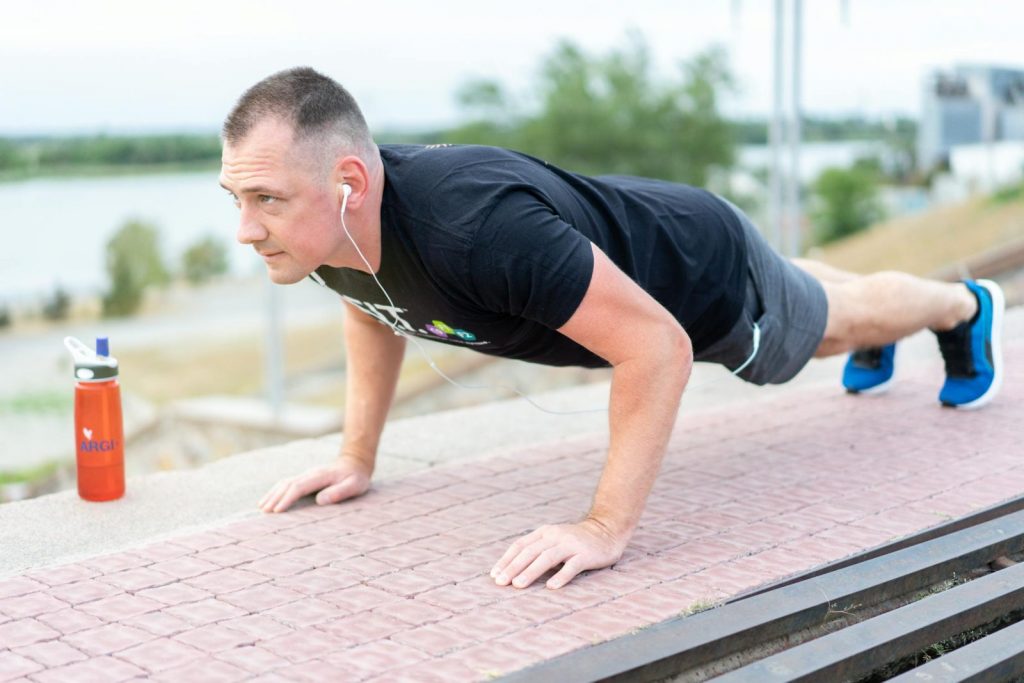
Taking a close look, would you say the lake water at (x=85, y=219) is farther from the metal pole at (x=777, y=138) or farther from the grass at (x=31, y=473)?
the metal pole at (x=777, y=138)

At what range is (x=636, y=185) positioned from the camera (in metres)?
3.26

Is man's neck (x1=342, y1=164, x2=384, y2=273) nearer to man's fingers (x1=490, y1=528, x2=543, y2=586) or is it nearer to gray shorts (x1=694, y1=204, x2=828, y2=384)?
man's fingers (x1=490, y1=528, x2=543, y2=586)

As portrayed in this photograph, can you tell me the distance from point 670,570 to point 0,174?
640 inches

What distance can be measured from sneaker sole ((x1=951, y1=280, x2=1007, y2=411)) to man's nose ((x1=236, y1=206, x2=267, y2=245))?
2.67 m

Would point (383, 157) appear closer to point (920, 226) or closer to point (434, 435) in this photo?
point (434, 435)

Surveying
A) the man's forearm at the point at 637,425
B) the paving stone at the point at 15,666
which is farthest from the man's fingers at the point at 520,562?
the paving stone at the point at 15,666

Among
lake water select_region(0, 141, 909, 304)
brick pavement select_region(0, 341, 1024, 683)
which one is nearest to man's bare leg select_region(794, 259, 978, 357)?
brick pavement select_region(0, 341, 1024, 683)

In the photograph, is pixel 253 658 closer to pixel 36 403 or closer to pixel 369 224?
pixel 369 224

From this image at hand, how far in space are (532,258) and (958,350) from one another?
2.28 metres

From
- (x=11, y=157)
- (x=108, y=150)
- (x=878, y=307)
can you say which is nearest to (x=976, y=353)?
(x=878, y=307)

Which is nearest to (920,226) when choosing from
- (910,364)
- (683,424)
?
(910,364)

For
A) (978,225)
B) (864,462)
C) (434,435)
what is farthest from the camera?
(978,225)

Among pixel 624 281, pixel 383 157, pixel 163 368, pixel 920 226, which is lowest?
pixel 163 368

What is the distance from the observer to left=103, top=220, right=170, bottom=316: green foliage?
25906 mm
